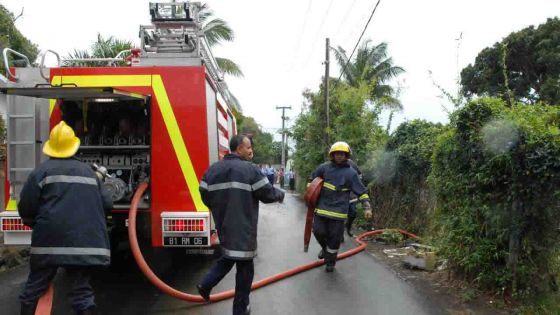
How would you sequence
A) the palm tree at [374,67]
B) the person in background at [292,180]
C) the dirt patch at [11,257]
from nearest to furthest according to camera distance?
the dirt patch at [11,257] → the palm tree at [374,67] → the person in background at [292,180]

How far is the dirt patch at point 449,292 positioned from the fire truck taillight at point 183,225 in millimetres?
2621

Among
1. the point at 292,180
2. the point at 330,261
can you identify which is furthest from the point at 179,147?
the point at 292,180

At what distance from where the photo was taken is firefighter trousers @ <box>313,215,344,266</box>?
6.69 m

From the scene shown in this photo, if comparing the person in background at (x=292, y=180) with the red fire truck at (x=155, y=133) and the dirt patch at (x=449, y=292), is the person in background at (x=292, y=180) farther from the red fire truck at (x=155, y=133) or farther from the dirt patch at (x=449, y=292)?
the red fire truck at (x=155, y=133)

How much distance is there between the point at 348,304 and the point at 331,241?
4.64ft

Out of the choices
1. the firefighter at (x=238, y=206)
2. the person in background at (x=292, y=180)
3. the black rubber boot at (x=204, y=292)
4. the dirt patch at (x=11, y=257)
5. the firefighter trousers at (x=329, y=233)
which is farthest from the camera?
the person in background at (x=292, y=180)

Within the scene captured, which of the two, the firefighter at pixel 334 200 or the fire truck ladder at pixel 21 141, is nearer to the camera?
Result: the fire truck ladder at pixel 21 141

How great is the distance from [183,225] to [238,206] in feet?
3.78

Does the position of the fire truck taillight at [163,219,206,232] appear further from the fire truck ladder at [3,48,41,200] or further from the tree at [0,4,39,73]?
the tree at [0,4,39,73]

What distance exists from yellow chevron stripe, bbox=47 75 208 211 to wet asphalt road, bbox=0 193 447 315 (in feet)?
3.76

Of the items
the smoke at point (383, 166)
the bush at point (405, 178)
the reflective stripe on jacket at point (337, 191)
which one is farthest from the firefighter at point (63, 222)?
the smoke at point (383, 166)

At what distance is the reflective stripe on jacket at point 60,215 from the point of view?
379cm

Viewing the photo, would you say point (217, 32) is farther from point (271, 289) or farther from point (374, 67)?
point (271, 289)

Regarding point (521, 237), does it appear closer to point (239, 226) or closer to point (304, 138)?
point (239, 226)
